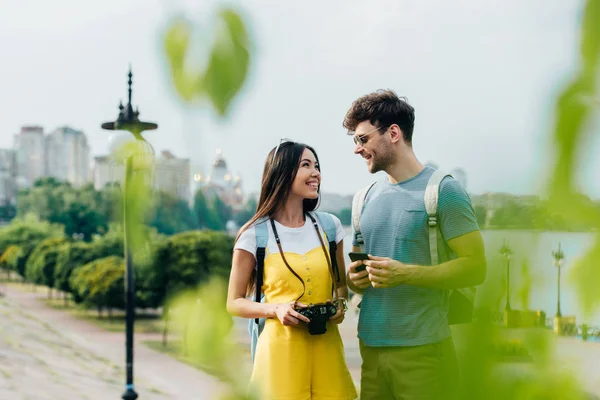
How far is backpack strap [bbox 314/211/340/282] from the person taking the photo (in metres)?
1.00

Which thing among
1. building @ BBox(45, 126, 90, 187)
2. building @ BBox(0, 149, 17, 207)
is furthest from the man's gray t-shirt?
building @ BBox(0, 149, 17, 207)

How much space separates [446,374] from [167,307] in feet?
0.44

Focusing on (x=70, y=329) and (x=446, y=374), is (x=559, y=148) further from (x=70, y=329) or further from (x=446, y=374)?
(x=70, y=329)

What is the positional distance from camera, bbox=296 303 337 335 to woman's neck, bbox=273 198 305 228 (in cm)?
16

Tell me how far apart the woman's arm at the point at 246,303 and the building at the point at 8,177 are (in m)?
54.5

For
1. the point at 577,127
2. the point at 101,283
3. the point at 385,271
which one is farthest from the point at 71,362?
the point at 577,127

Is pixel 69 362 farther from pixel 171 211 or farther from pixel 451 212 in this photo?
pixel 171 211

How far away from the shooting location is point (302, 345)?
930 mm

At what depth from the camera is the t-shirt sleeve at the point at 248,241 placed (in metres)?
0.98

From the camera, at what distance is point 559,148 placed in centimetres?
15

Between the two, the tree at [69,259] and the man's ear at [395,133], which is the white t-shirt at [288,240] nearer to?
the man's ear at [395,133]

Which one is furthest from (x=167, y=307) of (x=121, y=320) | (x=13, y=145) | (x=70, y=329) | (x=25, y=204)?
(x=13, y=145)

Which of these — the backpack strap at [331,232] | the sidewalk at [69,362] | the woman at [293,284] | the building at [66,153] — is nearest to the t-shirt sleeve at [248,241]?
the woman at [293,284]

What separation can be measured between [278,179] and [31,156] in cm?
5897
